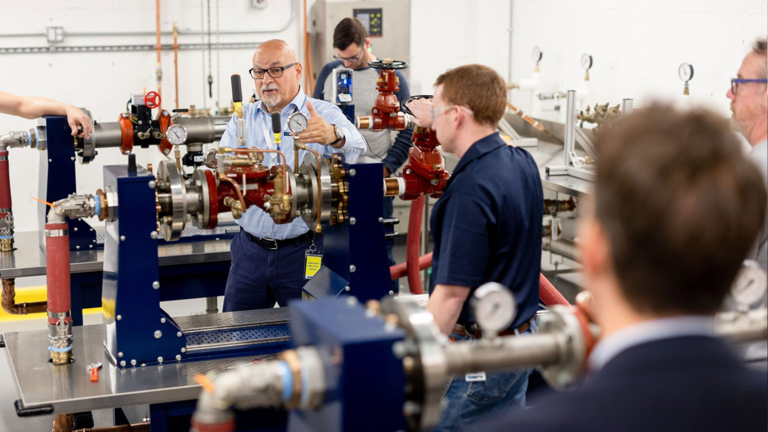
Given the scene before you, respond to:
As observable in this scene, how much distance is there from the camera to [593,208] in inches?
31.9

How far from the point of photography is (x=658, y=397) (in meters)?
0.75

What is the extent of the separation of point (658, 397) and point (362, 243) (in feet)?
5.16

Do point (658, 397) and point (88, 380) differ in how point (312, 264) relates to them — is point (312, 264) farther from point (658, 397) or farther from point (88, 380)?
point (658, 397)

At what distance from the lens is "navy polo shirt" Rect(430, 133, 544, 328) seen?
6.15ft

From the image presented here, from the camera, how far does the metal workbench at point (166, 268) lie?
3229 mm

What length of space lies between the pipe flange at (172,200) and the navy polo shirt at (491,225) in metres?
0.65

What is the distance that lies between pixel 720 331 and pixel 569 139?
128 inches

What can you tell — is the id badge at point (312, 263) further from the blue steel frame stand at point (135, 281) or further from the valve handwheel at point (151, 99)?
the valve handwheel at point (151, 99)

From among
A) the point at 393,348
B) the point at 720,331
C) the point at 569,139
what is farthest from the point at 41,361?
the point at 569,139

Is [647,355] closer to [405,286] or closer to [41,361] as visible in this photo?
[41,361]

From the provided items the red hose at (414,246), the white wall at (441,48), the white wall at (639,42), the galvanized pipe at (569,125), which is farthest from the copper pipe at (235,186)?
the white wall at (441,48)

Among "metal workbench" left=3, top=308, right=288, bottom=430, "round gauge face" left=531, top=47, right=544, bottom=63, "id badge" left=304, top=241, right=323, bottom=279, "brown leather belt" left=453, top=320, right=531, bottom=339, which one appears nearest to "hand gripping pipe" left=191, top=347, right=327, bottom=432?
"brown leather belt" left=453, top=320, right=531, bottom=339

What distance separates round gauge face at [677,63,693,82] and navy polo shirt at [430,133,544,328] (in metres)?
2.13

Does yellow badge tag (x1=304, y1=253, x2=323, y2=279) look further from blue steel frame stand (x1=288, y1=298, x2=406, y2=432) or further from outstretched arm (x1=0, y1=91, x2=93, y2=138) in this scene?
blue steel frame stand (x1=288, y1=298, x2=406, y2=432)
